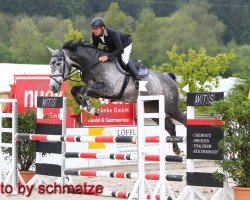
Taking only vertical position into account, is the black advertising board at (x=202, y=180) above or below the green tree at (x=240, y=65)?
below

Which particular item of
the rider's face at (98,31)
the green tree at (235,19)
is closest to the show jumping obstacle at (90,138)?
the rider's face at (98,31)

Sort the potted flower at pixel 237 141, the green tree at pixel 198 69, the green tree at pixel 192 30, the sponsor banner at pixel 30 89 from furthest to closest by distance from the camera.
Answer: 1. the green tree at pixel 192 30
2. the green tree at pixel 198 69
3. the sponsor banner at pixel 30 89
4. the potted flower at pixel 237 141

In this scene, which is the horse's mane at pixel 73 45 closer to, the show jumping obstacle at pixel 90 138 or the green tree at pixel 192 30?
the show jumping obstacle at pixel 90 138

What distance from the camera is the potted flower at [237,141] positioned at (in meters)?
7.68

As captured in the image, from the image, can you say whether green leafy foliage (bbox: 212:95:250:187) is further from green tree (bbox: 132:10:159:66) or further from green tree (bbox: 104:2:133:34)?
green tree (bbox: 104:2:133:34)

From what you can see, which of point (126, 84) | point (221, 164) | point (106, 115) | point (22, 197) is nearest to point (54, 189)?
point (22, 197)

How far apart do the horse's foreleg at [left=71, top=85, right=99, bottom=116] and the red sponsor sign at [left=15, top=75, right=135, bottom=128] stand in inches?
241

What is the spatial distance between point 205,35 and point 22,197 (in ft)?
217

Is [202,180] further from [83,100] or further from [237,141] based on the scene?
[83,100]

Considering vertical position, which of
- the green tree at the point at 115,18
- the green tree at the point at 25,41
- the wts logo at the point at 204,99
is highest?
the green tree at the point at 115,18

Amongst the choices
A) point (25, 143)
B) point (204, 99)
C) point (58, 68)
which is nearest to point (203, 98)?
point (204, 99)

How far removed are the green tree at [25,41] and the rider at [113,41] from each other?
5376 cm

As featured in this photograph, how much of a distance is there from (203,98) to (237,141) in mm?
939
